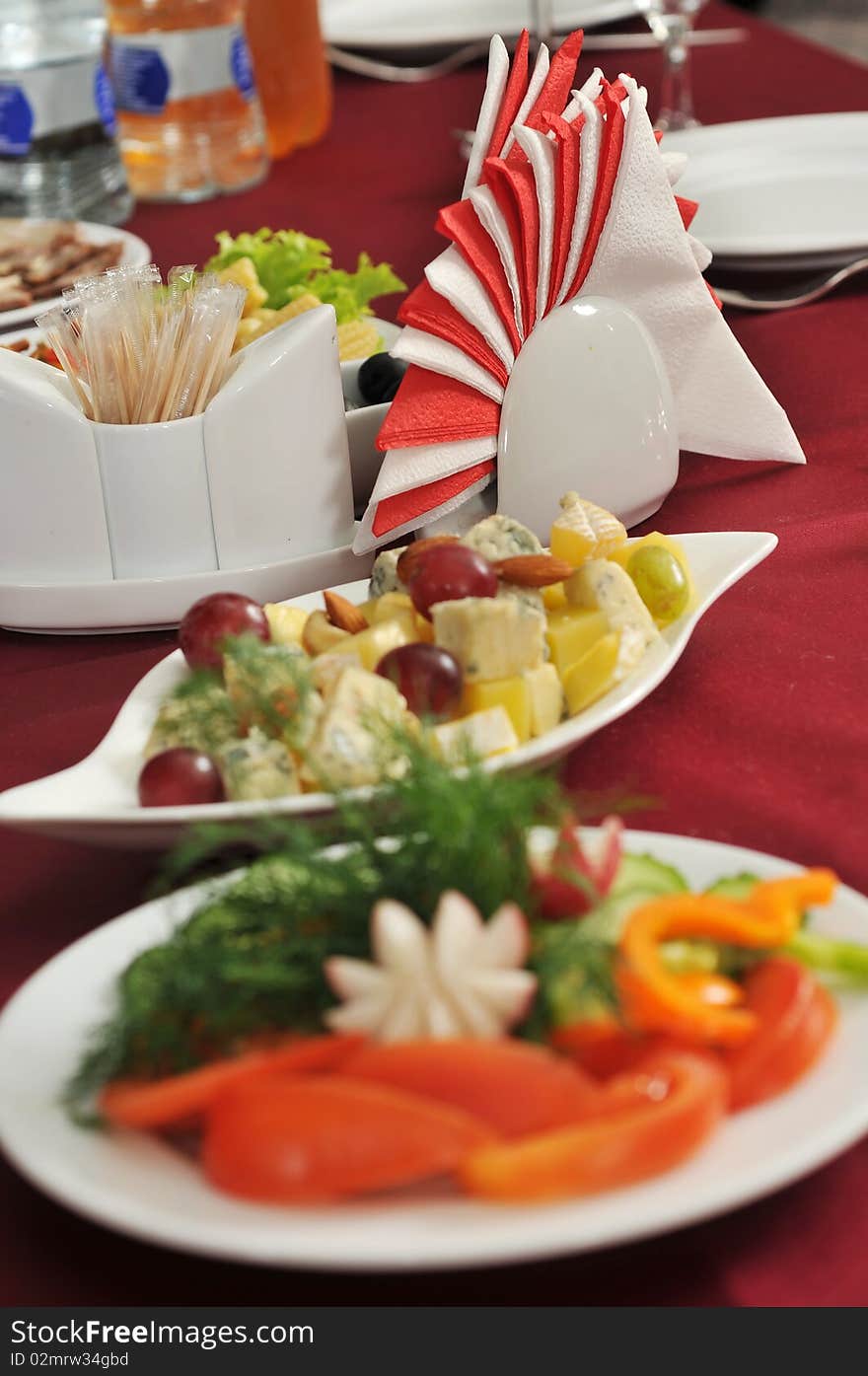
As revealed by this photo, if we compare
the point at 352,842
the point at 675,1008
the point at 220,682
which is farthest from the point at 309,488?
the point at 675,1008

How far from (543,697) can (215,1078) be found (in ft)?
1.02

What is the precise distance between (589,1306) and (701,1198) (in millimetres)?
83

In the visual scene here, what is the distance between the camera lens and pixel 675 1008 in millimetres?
519

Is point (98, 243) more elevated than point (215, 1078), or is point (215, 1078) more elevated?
point (215, 1078)

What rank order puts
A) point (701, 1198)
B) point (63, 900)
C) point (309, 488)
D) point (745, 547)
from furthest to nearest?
point (309, 488)
point (745, 547)
point (63, 900)
point (701, 1198)

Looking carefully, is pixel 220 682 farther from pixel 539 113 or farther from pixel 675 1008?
pixel 539 113

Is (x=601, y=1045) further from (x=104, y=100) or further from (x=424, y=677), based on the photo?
(x=104, y=100)

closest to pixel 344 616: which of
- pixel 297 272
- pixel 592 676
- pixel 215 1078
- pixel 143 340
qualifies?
pixel 592 676

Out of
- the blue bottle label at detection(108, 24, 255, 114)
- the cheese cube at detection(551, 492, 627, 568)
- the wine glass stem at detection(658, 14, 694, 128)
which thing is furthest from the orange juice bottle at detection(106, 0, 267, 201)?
the cheese cube at detection(551, 492, 627, 568)

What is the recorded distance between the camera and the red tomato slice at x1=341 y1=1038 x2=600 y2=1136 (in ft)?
1.64

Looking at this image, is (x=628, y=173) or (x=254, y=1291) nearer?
(x=254, y=1291)

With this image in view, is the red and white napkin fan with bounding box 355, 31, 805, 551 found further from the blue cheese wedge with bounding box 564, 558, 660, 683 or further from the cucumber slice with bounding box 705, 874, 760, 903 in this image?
the cucumber slice with bounding box 705, 874, 760, 903

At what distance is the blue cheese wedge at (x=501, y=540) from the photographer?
86 centimetres

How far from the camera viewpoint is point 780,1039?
0.53 m
